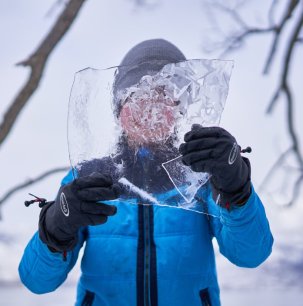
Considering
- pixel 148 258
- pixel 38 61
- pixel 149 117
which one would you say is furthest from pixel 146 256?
pixel 38 61

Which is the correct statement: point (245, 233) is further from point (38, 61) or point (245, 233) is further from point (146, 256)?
point (38, 61)

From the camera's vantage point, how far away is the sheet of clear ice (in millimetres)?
849

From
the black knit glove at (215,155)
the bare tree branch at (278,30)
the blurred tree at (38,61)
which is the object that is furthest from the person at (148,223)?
the bare tree branch at (278,30)

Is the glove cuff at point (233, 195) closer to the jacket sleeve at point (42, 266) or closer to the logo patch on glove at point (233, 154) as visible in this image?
the logo patch on glove at point (233, 154)

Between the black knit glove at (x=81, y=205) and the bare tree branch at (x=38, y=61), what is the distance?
334 millimetres

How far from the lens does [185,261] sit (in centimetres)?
100

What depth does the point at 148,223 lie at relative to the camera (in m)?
1.03

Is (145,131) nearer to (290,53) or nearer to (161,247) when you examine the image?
(161,247)

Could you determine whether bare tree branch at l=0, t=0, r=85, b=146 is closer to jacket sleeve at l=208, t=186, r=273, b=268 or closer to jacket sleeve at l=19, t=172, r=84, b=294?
jacket sleeve at l=19, t=172, r=84, b=294

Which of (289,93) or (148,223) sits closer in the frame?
(148,223)

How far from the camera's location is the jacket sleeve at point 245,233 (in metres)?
0.87

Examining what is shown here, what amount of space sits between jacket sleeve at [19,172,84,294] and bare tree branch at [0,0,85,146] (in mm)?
290

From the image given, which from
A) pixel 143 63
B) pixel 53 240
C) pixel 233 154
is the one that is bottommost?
pixel 53 240

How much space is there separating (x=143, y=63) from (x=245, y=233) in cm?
39
